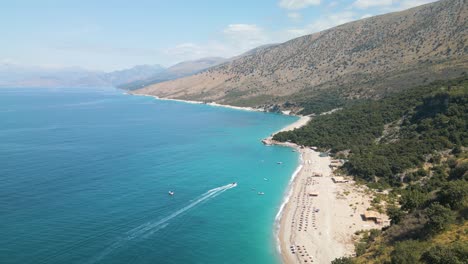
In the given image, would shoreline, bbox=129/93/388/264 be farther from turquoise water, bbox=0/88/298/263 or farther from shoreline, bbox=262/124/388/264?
turquoise water, bbox=0/88/298/263

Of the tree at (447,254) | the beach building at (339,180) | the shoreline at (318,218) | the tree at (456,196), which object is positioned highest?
the tree at (456,196)

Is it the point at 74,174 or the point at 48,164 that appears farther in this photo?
the point at 48,164

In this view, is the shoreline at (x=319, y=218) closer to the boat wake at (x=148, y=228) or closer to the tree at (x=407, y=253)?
the tree at (x=407, y=253)

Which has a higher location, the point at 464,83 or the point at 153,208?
the point at 464,83

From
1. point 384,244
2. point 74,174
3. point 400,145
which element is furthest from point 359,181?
point 74,174

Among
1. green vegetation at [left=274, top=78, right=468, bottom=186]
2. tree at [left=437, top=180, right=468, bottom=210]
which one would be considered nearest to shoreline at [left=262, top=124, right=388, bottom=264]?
green vegetation at [left=274, top=78, right=468, bottom=186]

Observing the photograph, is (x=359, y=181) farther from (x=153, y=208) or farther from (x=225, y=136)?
(x=225, y=136)

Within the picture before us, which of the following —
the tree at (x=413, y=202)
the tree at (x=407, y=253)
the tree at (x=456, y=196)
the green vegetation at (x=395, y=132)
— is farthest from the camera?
the green vegetation at (x=395, y=132)

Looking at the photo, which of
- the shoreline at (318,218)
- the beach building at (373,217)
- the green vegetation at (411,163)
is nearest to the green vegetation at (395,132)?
the green vegetation at (411,163)

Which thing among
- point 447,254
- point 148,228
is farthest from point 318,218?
point 447,254
